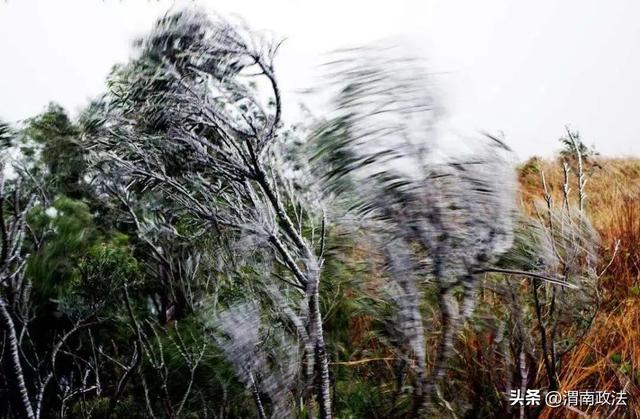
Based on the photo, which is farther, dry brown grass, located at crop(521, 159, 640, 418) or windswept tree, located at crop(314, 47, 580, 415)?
dry brown grass, located at crop(521, 159, 640, 418)

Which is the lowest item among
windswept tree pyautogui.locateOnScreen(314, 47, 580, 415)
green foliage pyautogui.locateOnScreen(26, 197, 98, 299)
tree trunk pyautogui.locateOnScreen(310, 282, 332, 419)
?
tree trunk pyautogui.locateOnScreen(310, 282, 332, 419)

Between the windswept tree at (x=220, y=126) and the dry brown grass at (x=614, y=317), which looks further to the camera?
the dry brown grass at (x=614, y=317)

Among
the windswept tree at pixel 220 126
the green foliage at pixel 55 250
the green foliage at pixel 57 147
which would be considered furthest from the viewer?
the green foliage at pixel 57 147

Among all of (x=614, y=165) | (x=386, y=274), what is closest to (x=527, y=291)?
(x=386, y=274)

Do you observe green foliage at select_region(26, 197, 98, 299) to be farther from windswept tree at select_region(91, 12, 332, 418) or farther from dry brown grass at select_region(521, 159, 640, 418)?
dry brown grass at select_region(521, 159, 640, 418)

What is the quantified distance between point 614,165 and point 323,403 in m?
7.69

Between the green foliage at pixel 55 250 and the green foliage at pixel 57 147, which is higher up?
the green foliage at pixel 57 147

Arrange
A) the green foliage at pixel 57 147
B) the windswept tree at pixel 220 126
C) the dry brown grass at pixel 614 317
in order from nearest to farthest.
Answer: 1. the windswept tree at pixel 220 126
2. the dry brown grass at pixel 614 317
3. the green foliage at pixel 57 147

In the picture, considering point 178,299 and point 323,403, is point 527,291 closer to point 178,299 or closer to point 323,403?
point 323,403

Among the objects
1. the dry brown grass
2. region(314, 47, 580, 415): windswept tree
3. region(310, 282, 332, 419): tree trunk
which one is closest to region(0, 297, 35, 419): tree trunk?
region(310, 282, 332, 419): tree trunk

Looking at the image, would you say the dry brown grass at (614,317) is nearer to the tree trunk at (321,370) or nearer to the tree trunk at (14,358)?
the tree trunk at (321,370)

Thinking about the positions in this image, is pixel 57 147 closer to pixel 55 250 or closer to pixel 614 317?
pixel 55 250

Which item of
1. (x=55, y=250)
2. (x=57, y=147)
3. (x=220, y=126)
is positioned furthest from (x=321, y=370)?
(x=57, y=147)

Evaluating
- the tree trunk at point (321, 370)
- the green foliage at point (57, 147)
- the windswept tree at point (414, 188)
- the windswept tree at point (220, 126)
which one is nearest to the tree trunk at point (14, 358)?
the windswept tree at point (220, 126)
